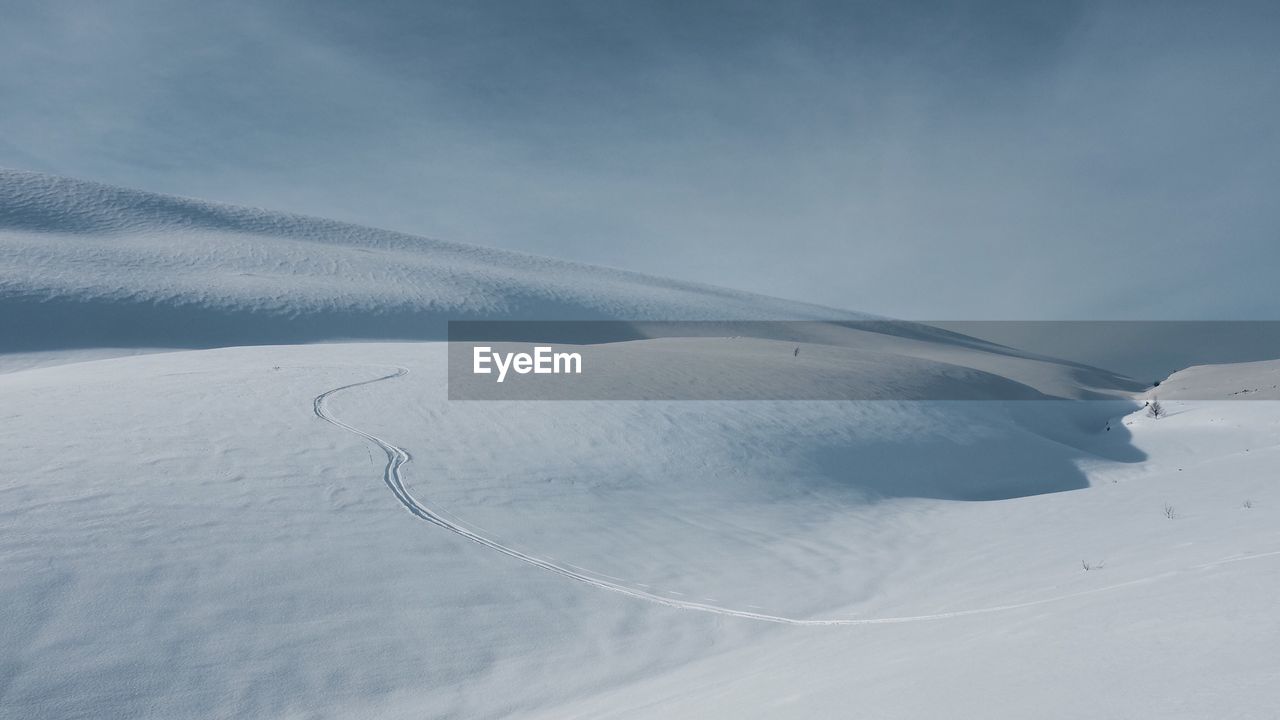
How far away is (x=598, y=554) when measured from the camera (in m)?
6.75

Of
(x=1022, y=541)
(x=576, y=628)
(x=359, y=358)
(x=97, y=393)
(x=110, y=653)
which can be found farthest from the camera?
(x=359, y=358)

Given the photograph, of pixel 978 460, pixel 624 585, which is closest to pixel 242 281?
pixel 978 460

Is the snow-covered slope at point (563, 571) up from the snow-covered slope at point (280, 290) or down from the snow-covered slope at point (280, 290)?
down

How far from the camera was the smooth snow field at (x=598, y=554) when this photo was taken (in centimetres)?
329

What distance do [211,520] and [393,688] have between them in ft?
8.13

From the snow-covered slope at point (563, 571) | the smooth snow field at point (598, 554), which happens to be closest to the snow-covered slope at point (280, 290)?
the smooth snow field at point (598, 554)

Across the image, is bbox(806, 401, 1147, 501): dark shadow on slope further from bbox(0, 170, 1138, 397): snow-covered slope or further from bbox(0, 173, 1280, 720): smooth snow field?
bbox(0, 170, 1138, 397): snow-covered slope

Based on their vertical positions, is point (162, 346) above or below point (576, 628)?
above

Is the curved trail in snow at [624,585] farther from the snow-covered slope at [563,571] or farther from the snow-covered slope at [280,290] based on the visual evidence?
the snow-covered slope at [280,290]

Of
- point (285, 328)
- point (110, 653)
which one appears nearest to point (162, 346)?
point (285, 328)

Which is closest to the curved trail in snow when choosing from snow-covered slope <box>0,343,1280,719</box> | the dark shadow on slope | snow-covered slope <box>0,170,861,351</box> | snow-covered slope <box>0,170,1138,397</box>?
snow-covered slope <box>0,343,1280,719</box>

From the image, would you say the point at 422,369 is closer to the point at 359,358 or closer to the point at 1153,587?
the point at 359,358

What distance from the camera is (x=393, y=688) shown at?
4480 mm

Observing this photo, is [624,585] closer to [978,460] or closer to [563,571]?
[563,571]
